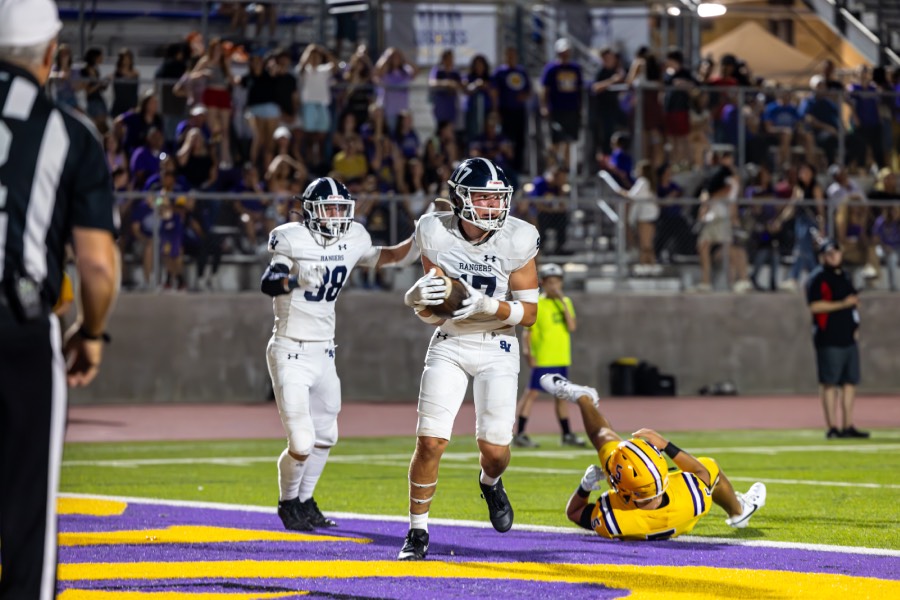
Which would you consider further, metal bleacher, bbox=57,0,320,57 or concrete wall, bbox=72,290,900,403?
metal bleacher, bbox=57,0,320,57

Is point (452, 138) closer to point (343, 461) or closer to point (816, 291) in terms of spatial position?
point (816, 291)

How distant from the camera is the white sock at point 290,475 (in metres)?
9.63

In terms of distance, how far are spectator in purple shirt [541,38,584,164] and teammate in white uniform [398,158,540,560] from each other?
1536 cm

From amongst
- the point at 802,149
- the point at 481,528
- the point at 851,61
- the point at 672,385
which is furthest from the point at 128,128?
the point at 851,61

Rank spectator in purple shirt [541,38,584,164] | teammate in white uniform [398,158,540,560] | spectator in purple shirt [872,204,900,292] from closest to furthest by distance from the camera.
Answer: teammate in white uniform [398,158,540,560] → spectator in purple shirt [872,204,900,292] → spectator in purple shirt [541,38,584,164]

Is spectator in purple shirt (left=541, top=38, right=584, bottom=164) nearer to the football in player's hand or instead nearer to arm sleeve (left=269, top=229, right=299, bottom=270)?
arm sleeve (left=269, top=229, right=299, bottom=270)

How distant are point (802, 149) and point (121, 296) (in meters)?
10.9

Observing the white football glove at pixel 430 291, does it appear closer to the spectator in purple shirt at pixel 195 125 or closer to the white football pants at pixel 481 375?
the white football pants at pixel 481 375

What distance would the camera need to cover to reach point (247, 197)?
67.5ft

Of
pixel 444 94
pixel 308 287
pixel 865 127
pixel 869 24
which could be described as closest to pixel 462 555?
pixel 308 287

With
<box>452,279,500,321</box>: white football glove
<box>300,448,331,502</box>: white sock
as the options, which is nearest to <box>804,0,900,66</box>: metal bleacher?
<box>300,448,331,502</box>: white sock

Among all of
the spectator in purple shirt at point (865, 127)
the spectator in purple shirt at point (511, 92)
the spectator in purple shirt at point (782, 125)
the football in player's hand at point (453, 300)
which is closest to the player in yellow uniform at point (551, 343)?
the spectator in purple shirt at point (511, 92)

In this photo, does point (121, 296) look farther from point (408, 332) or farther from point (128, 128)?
point (408, 332)

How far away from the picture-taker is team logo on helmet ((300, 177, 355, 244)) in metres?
9.80
